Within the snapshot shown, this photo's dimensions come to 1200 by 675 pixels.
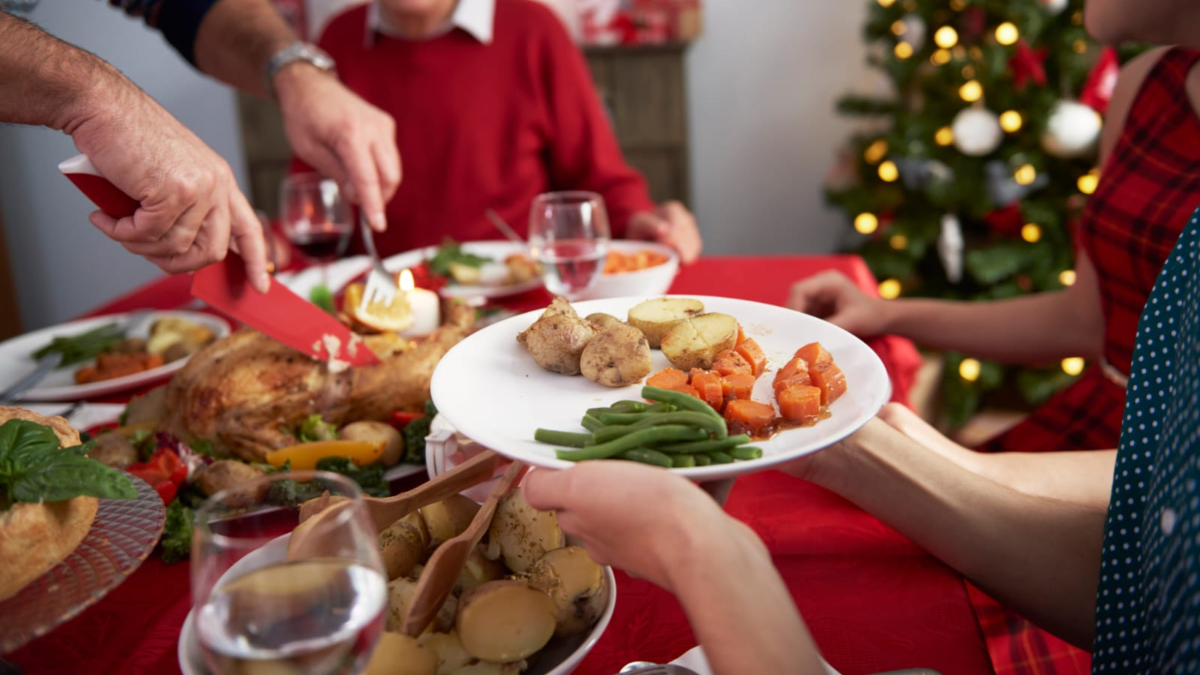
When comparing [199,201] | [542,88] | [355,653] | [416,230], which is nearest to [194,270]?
[199,201]

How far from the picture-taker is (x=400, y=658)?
69 cm

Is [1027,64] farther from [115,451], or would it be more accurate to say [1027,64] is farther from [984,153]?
[115,451]

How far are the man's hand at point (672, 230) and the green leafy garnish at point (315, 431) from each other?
1154 millimetres

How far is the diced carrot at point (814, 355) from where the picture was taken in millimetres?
872

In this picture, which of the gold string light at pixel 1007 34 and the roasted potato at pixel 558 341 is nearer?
the roasted potato at pixel 558 341

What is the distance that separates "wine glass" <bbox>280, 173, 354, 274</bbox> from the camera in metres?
1.90

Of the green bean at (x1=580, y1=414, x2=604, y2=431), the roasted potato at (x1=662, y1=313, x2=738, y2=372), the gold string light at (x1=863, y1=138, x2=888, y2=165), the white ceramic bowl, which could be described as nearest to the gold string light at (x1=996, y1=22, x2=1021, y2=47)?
the gold string light at (x1=863, y1=138, x2=888, y2=165)

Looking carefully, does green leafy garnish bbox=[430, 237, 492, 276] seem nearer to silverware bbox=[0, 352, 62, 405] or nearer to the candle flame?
the candle flame

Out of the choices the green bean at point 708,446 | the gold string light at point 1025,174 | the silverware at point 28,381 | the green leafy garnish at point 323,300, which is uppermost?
the green bean at point 708,446

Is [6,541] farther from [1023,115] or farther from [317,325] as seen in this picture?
[1023,115]

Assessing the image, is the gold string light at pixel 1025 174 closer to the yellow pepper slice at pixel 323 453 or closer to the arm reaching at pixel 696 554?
the yellow pepper slice at pixel 323 453

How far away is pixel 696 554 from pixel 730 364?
0.82 feet

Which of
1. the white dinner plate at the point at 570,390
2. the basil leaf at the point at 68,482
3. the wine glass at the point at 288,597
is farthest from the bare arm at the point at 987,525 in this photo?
the basil leaf at the point at 68,482

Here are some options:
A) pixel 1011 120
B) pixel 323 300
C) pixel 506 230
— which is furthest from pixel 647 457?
pixel 1011 120
